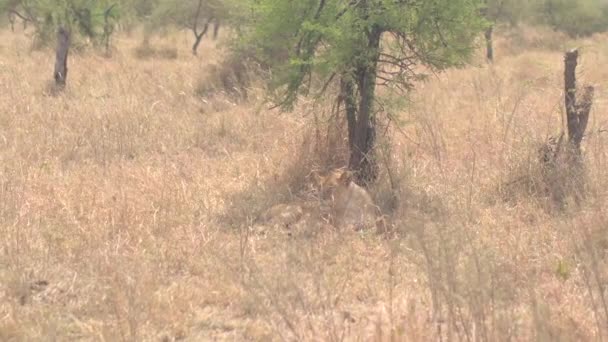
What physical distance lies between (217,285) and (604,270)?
7.02 feet

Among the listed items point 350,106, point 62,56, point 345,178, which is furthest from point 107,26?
point 345,178

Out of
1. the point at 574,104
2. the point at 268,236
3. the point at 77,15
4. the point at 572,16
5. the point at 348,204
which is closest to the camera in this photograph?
the point at 268,236

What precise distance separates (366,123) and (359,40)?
2.24 ft

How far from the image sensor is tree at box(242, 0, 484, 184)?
4.54m

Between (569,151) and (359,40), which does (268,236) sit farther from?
(569,151)

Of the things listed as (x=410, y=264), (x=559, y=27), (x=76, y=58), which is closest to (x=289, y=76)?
(x=410, y=264)

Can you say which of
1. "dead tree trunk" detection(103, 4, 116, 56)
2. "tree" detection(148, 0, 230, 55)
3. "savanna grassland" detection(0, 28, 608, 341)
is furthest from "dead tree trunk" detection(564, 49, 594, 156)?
"tree" detection(148, 0, 230, 55)

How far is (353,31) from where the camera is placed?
459cm

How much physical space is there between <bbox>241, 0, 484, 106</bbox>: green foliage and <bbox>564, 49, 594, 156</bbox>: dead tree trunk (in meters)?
0.79

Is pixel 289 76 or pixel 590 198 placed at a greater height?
pixel 289 76

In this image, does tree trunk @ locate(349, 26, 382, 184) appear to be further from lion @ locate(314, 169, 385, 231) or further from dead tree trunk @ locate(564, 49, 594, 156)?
dead tree trunk @ locate(564, 49, 594, 156)

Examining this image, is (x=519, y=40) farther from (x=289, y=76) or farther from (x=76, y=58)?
(x=289, y=76)

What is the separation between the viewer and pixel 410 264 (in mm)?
3650

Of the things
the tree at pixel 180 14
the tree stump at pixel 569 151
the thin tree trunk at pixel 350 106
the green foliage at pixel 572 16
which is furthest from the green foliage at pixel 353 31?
the green foliage at pixel 572 16
